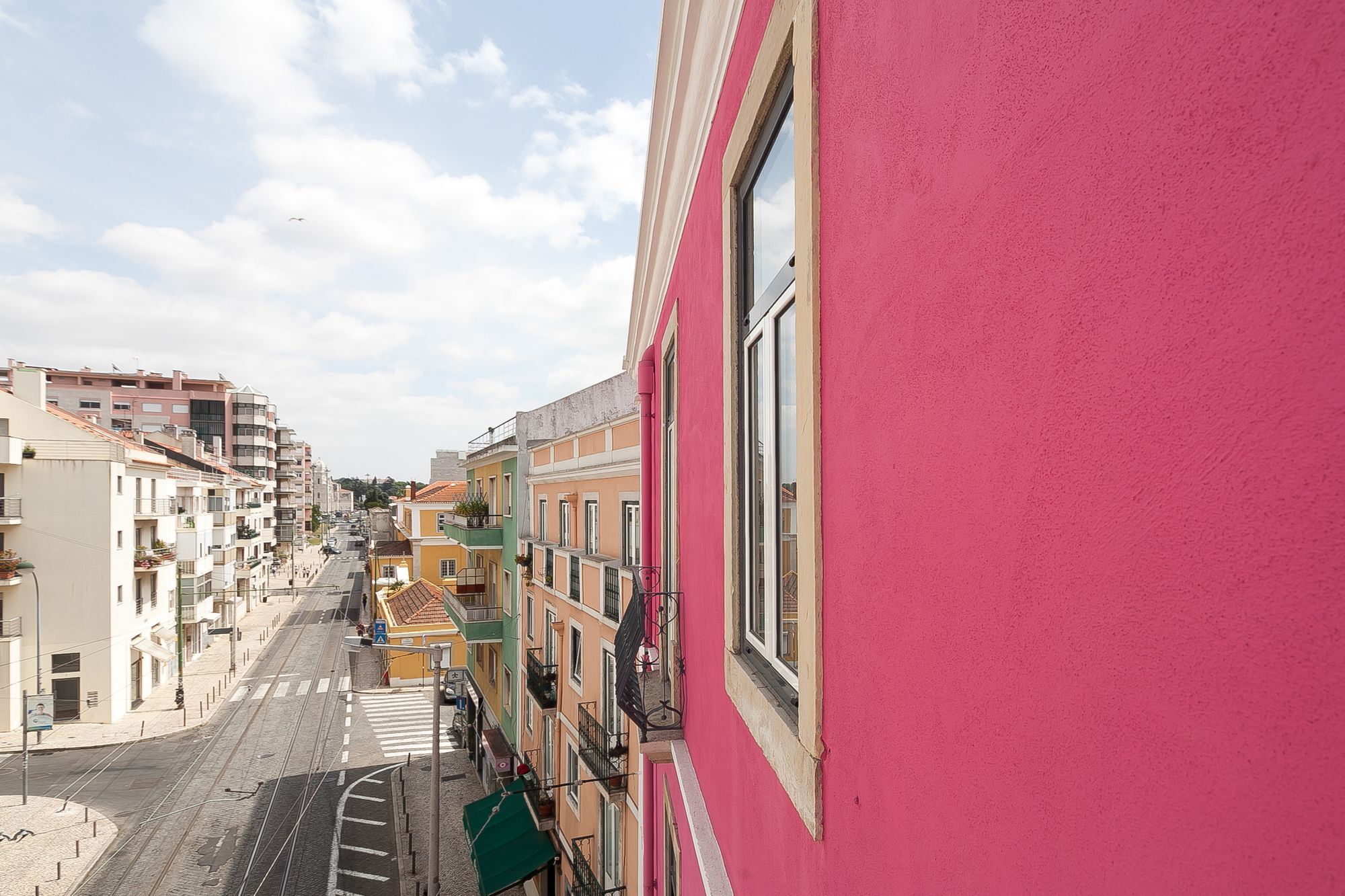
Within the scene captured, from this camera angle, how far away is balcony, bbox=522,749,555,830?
1491 centimetres

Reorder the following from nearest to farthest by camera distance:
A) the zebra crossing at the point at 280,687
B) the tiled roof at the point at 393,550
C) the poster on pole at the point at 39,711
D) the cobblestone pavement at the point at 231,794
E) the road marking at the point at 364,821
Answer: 1. the cobblestone pavement at the point at 231,794
2. the road marking at the point at 364,821
3. the poster on pole at the point at 39,711
4. the zebra crossing at the point at 280,687
5. the tiled roof at the point at 393,550

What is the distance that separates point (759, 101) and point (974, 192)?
1.56 meters

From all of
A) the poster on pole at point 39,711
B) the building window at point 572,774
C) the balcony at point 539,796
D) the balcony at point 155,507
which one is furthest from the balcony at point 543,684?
the balcony at point 155,507

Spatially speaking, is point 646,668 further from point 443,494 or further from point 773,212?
point 443,494

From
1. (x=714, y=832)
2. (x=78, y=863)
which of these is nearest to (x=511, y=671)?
(x=78, y=863)

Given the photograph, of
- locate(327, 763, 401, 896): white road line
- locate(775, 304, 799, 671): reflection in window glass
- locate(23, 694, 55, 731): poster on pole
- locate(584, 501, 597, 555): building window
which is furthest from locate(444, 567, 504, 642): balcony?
locate(775, 304, 799, 671): reflection in window glass

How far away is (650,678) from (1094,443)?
5.73 m

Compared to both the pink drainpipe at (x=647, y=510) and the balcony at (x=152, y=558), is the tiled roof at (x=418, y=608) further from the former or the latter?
the pink drainpipe at (x=647, y=510)

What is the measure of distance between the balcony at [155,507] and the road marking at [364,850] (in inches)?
833

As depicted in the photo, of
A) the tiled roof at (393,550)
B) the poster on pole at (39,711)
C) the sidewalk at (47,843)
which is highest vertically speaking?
the tiled roof at (393,550)

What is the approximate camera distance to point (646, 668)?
5.65m

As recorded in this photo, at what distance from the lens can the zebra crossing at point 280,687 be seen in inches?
1234

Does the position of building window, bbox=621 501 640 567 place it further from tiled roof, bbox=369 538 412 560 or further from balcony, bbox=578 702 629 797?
tiled roof, bbox=369 538 412 560

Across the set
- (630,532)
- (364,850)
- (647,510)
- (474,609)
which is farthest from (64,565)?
(647,510)
